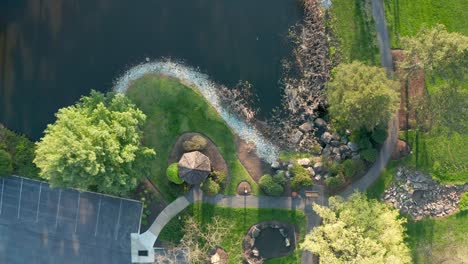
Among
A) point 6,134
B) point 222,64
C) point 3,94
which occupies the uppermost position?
point 222,64

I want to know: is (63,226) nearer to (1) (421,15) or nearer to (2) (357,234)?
(2) (357,234)

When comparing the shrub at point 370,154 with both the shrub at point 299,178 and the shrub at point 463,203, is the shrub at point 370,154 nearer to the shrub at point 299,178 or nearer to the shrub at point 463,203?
the shrub at point 299,178

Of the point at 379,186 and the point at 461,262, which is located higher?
the point at 379,186

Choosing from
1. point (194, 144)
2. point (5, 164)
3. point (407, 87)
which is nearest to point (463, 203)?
point (407, 87)

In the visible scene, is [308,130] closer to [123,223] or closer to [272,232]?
[272,232]

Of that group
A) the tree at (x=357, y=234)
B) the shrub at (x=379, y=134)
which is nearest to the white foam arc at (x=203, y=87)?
the tree at (x=357, y=234)

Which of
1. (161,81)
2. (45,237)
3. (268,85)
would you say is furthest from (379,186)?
(45,237)
